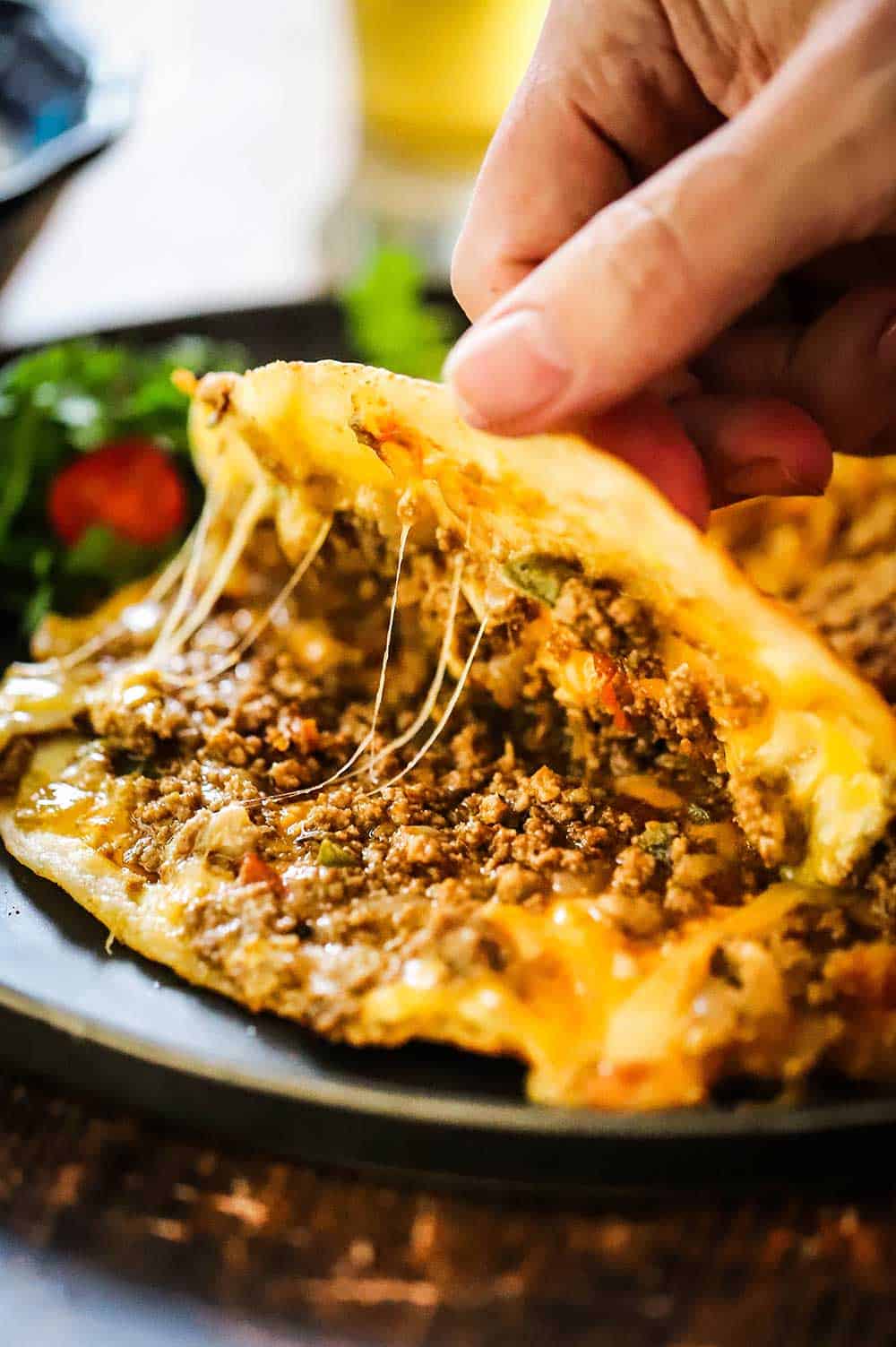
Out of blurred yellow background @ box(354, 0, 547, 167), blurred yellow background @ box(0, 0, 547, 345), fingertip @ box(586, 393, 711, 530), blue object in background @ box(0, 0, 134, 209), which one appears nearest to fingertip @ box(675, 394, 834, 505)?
fingertip @ box(586, 393, 711, 530)

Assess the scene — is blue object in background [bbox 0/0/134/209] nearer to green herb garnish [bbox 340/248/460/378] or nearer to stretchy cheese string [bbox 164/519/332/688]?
green herb garnish [bbox 340/248/460/378]

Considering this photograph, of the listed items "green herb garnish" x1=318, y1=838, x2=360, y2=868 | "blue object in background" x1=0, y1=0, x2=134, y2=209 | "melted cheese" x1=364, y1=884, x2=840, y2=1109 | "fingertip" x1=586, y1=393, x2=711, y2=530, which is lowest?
"melted cheese" x1=364, y1=884, x2=840, y2=1109

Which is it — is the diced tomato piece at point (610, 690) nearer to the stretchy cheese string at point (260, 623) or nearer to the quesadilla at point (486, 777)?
the quesadilla at point (486, 777)

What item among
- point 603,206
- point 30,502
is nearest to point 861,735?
point 603,206

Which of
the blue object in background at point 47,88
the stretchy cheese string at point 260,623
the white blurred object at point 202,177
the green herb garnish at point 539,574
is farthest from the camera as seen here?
the white blurred object at point 202,177

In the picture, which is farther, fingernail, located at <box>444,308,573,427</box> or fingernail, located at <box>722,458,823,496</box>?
fingernail, located at <box>722,458,823,496</box>

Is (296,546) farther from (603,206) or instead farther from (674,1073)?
(674,1073)

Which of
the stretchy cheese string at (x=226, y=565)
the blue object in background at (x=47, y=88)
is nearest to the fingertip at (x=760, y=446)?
the stretchy cheese string at (x=226, y=565)
